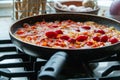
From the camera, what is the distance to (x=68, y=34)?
3.00ft

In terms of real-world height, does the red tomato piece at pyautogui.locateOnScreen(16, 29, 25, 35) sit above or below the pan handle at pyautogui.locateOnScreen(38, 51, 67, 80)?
below

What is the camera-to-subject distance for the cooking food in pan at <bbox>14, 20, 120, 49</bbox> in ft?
2.72

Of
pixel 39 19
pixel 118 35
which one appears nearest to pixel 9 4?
pixel 39 19

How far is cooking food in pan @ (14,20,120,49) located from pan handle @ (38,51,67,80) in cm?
18

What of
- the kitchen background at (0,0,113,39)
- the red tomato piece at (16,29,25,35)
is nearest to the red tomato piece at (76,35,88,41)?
the red tomato piece at (16,29,25,35)

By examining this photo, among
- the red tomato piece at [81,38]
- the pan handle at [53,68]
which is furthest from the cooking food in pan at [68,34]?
the pan handle at [53,68]

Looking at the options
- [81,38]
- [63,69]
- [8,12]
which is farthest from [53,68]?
[8,12]

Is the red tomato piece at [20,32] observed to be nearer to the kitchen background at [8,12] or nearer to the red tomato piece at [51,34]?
the red tomato piece at [51,34]

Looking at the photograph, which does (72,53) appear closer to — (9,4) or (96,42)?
(96,42)

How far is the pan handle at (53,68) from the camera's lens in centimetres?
54

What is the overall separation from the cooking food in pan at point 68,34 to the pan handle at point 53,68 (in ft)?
0.61

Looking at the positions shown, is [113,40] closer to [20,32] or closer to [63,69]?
[63,69]

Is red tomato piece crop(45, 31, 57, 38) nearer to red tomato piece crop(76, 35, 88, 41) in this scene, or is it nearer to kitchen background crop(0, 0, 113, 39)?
red tomato piece crop(76, 35, 88, 41)

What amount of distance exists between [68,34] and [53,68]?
0.37 metres
